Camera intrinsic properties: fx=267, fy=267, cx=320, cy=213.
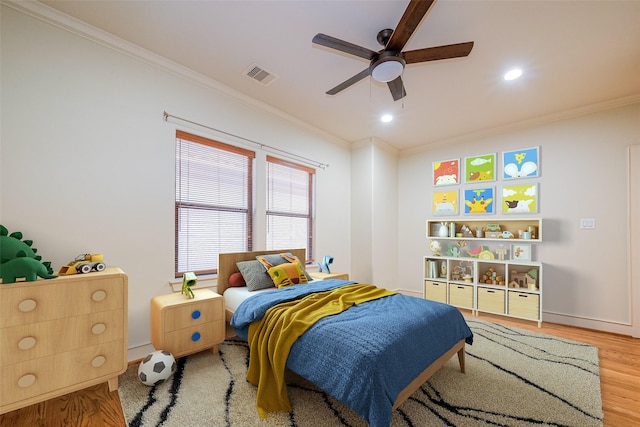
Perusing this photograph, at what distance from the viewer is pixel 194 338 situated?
228cm

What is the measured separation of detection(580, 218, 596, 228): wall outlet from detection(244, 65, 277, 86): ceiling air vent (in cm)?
418

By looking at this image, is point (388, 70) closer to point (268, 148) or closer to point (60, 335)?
point (268, 148)

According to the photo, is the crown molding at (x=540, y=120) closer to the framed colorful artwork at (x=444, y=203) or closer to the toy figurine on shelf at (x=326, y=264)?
the framed colorful artwork at (x=444, y=203)

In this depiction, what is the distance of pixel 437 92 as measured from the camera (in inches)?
122

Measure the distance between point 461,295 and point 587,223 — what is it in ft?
5.88

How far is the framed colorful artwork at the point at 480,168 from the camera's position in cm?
409

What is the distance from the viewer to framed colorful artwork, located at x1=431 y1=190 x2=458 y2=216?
4430 mm

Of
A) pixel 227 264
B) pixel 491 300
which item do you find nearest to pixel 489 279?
pixel 491 300

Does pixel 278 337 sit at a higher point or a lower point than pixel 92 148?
lower

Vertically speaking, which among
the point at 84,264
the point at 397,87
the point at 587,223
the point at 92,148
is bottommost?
the point at 84,264

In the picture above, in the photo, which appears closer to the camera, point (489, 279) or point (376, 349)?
point (376, 349)

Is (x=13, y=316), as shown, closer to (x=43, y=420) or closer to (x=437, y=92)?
(x=43, y=420)

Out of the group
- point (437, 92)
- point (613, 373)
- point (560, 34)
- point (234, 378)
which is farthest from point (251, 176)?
point (613, 373)

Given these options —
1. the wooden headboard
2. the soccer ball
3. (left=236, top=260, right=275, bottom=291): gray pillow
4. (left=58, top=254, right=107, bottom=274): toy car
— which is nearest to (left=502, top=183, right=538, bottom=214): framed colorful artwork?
(left=236, top=260, right=275, bottom=291): gray pillow
